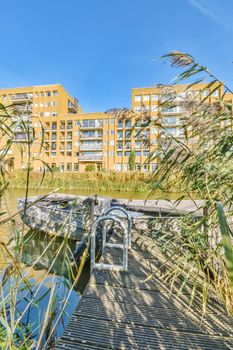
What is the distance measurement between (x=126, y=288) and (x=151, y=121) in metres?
1.71

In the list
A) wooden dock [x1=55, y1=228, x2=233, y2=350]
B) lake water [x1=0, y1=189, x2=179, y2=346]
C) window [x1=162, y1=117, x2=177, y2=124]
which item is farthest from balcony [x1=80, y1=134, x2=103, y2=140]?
wooden dock [x1=55, y1=228, x2=233, y2=350]

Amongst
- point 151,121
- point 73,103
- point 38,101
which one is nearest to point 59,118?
point 38,101

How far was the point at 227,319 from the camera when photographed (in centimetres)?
180

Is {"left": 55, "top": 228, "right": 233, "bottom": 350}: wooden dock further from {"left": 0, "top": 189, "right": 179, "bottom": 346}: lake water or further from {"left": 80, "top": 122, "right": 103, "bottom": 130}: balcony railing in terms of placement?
{"left": 80, "top": 122, "right": 103, "bottom": 130}: balcony railing

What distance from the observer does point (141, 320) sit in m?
1.82

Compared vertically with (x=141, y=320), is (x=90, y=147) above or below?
above

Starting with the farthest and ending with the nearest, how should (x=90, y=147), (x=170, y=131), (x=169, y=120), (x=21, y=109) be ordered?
(x=90, y=147), (x=169, y=120), (x=170, y=131), (x=21, y=109)

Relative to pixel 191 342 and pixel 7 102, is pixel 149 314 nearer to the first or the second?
pixel 191 342

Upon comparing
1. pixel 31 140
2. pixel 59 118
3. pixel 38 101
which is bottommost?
pixel 31 140

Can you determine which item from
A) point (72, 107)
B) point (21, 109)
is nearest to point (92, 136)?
point (72, 107)

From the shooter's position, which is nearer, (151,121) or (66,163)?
(151,121)

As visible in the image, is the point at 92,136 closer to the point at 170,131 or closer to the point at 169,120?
the point at 169,120

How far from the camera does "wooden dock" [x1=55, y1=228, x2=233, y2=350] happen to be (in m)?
1.55

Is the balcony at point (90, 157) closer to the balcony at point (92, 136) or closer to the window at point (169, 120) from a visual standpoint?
the balcony at point (92, 136)
